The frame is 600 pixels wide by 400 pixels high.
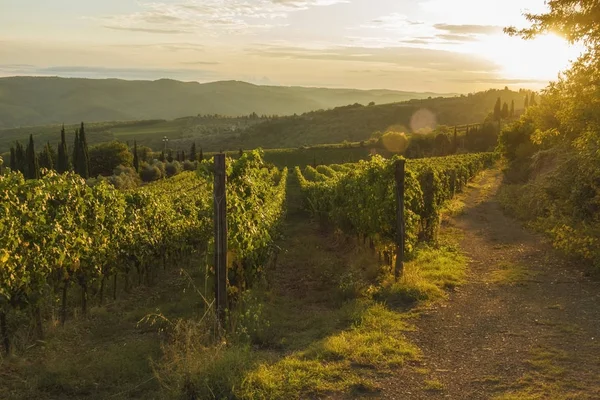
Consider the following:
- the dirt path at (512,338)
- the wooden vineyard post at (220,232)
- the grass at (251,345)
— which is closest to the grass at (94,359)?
the grass at (251,345)

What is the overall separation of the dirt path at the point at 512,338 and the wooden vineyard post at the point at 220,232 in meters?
3.01

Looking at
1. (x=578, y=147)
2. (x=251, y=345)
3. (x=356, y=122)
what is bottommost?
(x=251, y=345)

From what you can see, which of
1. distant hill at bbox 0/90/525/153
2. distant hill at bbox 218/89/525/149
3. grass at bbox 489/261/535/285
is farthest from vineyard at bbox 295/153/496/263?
distant hill at bbox 218/89/525/149

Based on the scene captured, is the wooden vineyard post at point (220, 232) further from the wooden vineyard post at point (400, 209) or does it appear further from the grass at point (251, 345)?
the wooden vineyard post at point (400, 209)

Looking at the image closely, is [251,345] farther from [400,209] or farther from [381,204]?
[381,204]

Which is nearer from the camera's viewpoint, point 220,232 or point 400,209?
point 220,232

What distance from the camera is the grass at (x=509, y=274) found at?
1271 cm

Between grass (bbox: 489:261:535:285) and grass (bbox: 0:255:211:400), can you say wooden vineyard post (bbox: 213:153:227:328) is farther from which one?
grass (bbox: 489:261:535:285)

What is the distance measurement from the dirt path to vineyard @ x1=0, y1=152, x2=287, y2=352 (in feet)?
14.1

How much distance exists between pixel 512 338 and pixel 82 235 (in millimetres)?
9117

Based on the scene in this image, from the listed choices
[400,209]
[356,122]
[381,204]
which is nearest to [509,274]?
[400,209]

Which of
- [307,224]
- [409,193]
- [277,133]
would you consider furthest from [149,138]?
[409,193]

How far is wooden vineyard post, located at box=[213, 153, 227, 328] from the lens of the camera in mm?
7969

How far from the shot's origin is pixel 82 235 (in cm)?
1083
